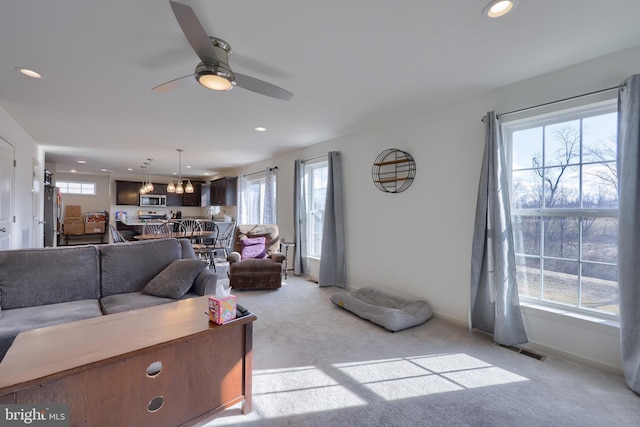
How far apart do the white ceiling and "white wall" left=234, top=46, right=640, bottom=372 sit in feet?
0.54

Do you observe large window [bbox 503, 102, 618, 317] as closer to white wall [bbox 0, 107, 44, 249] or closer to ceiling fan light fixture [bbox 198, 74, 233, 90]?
ceiling fan light fixture [bbox 198, 74, 233, 90]

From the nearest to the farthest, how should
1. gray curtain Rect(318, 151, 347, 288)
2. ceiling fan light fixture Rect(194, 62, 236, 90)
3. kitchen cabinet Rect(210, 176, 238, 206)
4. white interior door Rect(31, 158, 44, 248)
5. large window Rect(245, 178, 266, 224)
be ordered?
ceiling fan light fixture Rect(194, 62, 236, 90) < gray curtain Rect(318, 151, 347, 288) < white interior door Rect(31, 158, 44, 248) < large window Rect(245, 178, 266, 224) < kitchen cabinet Rect(210, 176, 238, 206)

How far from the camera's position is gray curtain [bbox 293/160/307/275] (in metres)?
5.17

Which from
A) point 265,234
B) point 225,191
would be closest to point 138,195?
point 225,191

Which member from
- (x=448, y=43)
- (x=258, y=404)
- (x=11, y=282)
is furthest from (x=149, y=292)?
(x=448, y=43)

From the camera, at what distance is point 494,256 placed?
2.62m

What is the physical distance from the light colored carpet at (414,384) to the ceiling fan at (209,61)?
2095 mm

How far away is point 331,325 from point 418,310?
37.9 inches

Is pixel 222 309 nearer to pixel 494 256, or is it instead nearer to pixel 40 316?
pixel 40 316

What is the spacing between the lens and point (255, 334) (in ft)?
9.04

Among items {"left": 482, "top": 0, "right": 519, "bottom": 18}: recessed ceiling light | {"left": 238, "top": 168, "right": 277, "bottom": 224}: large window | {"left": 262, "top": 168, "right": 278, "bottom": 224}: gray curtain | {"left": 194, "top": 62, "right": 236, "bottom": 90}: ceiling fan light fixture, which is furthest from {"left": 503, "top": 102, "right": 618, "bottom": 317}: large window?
{"left": 238, "top": 168, "right": 277, "bottom": 224}: large window

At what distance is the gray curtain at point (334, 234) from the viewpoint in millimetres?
4402

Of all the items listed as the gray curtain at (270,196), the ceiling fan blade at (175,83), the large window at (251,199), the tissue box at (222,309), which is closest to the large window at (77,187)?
the large window at (251,199)

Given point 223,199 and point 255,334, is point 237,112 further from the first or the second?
point 223,199
